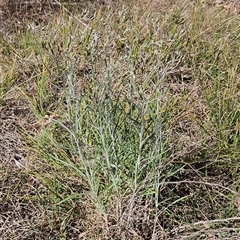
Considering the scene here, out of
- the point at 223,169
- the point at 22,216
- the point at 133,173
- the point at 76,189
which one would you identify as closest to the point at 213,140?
the point at 223,169

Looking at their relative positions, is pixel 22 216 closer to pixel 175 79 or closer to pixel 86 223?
pixel 86 223

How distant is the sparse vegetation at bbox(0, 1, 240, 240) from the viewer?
191 centimetres

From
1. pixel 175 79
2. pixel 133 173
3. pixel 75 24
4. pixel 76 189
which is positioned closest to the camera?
pixel 133 173

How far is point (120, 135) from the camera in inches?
75.6

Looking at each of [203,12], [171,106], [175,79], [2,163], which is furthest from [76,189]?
[203,12]

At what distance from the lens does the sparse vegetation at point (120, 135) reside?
75.1 inches

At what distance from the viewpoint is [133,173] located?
6.36 feet

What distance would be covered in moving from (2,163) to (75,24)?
1117 mm

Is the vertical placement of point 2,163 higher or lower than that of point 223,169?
lower

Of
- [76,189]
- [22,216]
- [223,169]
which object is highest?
[223,169]

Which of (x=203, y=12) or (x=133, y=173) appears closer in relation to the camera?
(x=133, y=173)

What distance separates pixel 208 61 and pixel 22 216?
1.35 metres

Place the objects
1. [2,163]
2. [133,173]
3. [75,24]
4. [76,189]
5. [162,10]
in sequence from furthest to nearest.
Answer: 1. [162,10]
2. [75,24]
3. [2,163]
4. [76,189]
5. [133,173]

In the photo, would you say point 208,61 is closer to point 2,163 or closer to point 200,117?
point 200,117
